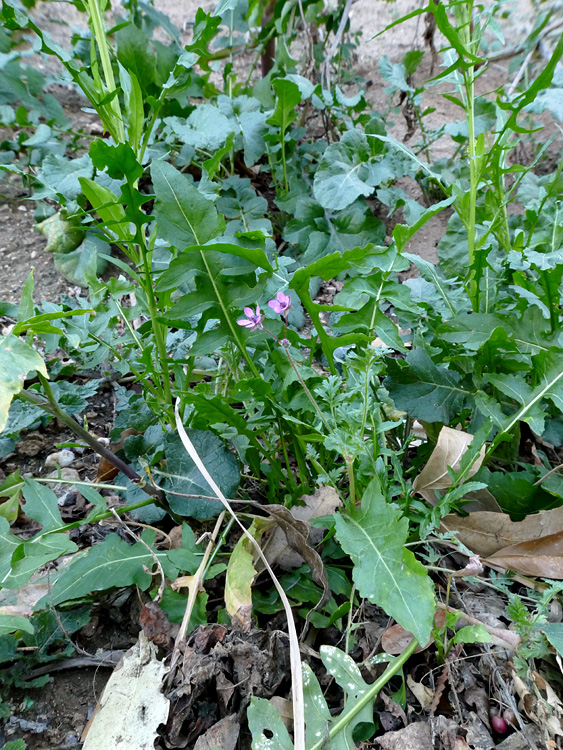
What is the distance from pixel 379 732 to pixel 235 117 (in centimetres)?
230

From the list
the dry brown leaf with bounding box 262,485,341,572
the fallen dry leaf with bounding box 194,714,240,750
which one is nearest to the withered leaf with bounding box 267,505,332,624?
the dry brown leaf with bounding box 262,485,341,572

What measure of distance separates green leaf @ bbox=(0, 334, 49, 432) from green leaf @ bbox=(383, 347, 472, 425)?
2.47 ft

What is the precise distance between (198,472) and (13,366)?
1.68ft

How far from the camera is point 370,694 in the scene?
2.96ft

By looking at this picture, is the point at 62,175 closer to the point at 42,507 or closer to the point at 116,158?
the point at 116,158

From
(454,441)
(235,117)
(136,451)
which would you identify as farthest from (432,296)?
(235,117)

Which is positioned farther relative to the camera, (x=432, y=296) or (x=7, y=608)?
(x=432, y=296)

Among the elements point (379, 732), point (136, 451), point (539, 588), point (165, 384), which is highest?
point (165, 384)

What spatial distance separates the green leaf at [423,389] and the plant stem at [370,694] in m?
0.48

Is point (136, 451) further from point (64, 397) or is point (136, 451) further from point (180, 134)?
point (180, 134)

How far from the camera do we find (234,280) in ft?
3.77

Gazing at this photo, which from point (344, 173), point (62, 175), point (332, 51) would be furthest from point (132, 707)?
point (332, 51)

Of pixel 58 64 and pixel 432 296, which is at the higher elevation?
pixel 58 64

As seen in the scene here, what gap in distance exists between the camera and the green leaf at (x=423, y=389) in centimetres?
123
